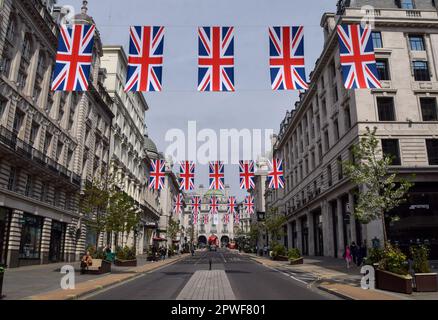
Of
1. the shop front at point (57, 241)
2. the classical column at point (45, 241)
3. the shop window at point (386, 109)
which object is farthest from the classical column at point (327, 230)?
the classical column at point (45, 241)

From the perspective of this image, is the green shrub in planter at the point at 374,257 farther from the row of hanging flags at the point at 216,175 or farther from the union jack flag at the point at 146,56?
the row of hanging flags at the point at 216,175

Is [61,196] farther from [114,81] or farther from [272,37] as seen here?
[272,37]

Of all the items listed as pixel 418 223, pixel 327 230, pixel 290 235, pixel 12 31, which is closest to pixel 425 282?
pixel 418 223

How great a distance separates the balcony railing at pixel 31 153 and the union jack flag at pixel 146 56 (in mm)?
13153

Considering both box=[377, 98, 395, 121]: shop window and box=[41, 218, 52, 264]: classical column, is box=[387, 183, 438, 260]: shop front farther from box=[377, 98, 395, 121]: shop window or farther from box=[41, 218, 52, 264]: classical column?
box=[41, 218, 52, 264]: classical column

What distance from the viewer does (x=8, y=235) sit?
27.4 meters

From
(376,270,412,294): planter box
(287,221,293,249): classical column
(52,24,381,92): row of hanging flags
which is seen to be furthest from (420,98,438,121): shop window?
(287,221,293,249): classical column

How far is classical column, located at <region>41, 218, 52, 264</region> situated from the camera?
3294 cm

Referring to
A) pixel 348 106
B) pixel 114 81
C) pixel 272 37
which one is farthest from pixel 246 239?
pixel 272 37

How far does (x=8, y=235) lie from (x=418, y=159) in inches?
1371

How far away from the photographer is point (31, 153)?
30.1 m

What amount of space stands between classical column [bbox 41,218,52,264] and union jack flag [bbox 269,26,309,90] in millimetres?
25946

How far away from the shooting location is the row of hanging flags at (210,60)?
17.8 m
